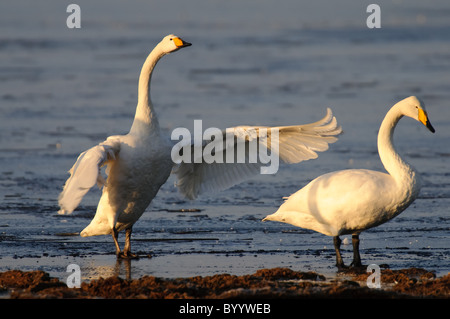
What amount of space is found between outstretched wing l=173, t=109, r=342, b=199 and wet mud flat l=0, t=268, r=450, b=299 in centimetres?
160

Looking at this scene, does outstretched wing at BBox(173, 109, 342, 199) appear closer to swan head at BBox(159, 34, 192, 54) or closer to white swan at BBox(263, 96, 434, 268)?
white swan at BBox(263, 96, 434, 268)

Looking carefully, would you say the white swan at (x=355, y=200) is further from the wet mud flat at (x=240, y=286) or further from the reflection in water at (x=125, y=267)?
the reflection in water at (x=125, y=267)

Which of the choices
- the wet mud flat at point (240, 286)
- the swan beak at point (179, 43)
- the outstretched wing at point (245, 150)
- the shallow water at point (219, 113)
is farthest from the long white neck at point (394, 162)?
the swan beak at point (179, 43)

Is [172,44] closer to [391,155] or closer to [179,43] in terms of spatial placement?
[179,43]

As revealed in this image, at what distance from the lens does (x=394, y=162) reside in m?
8.20

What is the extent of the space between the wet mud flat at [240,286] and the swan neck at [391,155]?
1.10m

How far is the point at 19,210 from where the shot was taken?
1016 centimetres

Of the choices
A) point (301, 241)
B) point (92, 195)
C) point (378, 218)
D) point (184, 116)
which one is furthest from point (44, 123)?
point (378, 218)

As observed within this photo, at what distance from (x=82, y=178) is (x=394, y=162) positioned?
3.18m

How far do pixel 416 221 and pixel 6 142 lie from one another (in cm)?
779

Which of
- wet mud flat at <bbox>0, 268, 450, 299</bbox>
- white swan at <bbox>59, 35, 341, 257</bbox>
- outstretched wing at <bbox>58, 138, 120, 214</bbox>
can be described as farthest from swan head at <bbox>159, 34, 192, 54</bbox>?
wet mud flat at <bbox>0, 268, 450, 299</bbox>

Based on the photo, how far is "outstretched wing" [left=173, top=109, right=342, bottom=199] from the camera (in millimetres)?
8391

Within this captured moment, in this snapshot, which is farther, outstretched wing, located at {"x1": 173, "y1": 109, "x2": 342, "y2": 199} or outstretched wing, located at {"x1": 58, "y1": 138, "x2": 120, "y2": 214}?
outstretched wing, located at {"x1": 173, "y1": 109, "x2": 342, "y2": 199}

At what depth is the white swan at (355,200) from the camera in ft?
26.0
